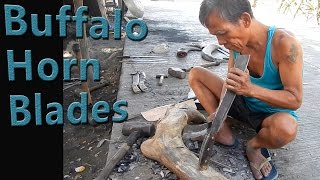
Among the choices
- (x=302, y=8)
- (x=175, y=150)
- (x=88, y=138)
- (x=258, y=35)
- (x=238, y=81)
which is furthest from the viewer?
(x=302, y=8)

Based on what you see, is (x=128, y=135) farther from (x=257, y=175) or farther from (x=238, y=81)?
(x=238, y=81)

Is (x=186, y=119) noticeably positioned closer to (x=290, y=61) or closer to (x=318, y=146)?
(x=290, y=61)

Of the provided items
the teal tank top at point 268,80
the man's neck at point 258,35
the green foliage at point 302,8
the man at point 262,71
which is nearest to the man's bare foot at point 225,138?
Answer: the man at point 262,71

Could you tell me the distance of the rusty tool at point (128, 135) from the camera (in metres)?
2.37

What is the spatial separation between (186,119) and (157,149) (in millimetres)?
379

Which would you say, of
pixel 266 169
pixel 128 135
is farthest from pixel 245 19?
pixel 128 135

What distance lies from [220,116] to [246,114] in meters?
0.55

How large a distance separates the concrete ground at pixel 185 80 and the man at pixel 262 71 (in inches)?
15.1

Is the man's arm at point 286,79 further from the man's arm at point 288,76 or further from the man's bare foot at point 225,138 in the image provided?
the man's bare foot at point 225,138

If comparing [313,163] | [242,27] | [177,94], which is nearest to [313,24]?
[177,94]

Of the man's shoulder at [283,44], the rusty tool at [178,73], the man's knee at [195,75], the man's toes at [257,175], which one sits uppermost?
the man's shoulder at [283,44]

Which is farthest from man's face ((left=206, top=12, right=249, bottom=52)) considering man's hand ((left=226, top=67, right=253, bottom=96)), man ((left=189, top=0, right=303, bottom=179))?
man's hand ((left=226, top=67, right=253, bottom=96))

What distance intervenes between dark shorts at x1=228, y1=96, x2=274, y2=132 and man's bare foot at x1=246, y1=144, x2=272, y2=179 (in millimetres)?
169

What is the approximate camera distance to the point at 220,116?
2082 millimetres
